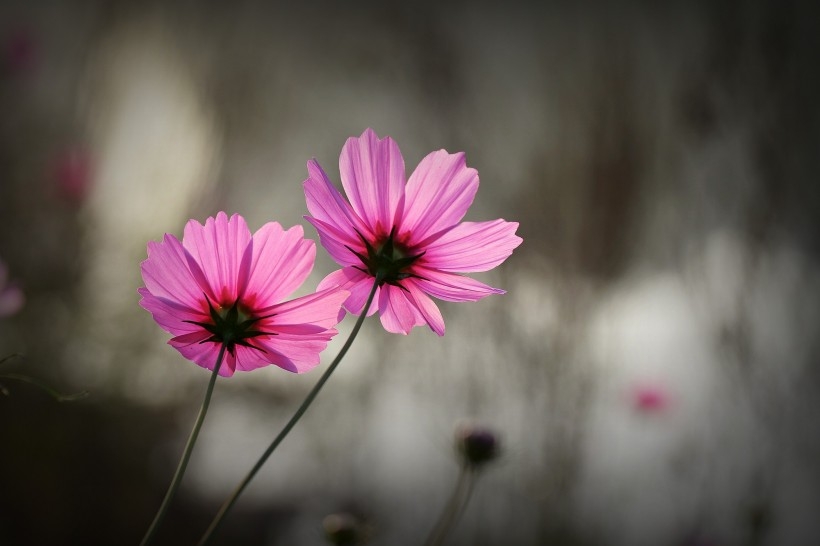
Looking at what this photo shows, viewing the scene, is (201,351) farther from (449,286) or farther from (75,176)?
(75,176)

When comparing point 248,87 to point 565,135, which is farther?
point 248,87

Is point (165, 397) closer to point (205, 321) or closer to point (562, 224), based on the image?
point (562, 224)

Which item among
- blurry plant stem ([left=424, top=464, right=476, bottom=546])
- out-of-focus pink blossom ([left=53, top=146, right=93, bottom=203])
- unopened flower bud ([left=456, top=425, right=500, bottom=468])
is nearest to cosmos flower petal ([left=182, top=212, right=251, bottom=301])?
blurry plant stem ([left=424, top=464, right=476, bottom=546])

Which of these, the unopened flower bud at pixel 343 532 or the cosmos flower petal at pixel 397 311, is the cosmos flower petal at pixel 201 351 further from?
the unopened flower bud at pixel 343 532

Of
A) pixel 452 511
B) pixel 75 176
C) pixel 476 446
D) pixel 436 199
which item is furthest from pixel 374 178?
pixel 75 176

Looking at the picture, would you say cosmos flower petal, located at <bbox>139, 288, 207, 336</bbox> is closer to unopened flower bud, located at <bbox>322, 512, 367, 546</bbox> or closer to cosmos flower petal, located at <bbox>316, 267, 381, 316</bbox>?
cosmos flower petal, located at <bbox>316, 267, 381, 316</bbox>

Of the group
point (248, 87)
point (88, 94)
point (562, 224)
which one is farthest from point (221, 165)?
Result: point (562, 224)

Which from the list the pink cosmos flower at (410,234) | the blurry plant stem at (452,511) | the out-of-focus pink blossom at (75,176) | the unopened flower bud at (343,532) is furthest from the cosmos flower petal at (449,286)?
the out-of-focus pink blossom at (75,176)
